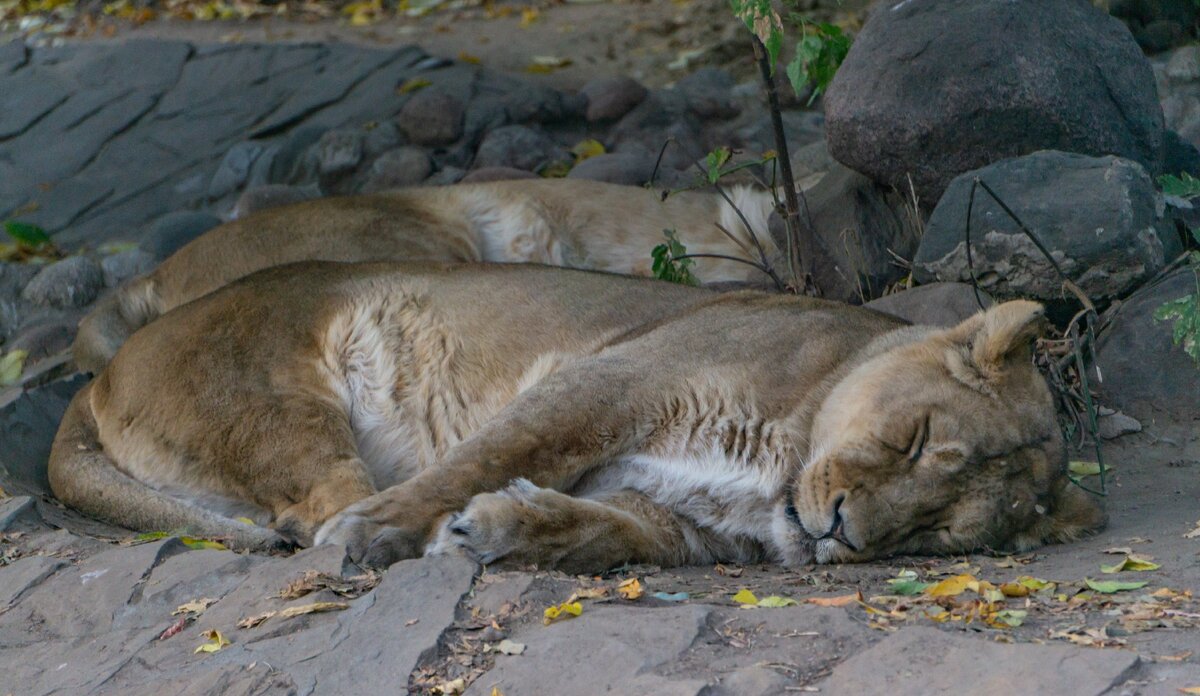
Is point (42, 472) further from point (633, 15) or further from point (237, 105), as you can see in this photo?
A: point (633, 15)

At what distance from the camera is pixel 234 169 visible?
9.39 meters

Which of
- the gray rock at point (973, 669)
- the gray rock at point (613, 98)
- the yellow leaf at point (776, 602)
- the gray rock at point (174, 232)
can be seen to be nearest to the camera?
the gray rock at point (973, 669)

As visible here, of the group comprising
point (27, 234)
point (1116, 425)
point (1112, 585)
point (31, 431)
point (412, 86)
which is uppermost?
point (412, 86)

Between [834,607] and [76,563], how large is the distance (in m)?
2.41

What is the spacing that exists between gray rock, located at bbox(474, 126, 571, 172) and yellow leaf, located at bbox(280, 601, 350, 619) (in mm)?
6033

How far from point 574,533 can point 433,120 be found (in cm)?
603

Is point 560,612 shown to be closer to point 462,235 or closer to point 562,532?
point 562,532

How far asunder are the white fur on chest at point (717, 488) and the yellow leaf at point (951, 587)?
2.64 feet

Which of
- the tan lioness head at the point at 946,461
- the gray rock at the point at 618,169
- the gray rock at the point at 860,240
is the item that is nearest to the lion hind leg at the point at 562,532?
the tan lioness head at the point at 946,461

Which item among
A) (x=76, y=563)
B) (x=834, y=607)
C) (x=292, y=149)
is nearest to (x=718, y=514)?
(x=834, y=607)

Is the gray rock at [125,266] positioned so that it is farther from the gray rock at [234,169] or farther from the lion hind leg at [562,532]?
the lion hind leg at [562,532]

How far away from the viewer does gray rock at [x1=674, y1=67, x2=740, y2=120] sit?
9.68 metres

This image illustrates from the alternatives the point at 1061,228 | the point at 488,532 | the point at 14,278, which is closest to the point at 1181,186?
the point at 1061,228

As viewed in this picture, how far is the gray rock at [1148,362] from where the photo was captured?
5.02 metres
